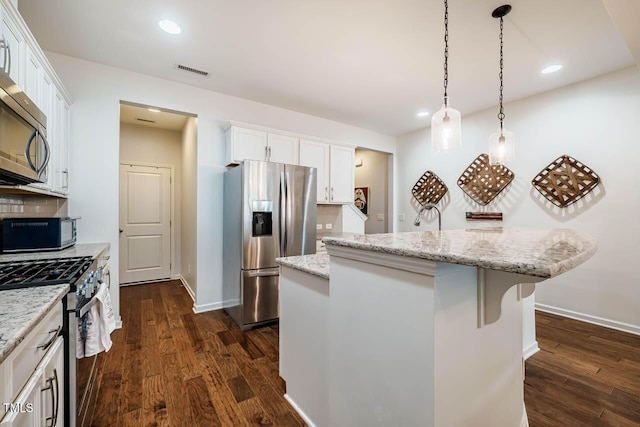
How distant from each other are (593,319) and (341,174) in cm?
344

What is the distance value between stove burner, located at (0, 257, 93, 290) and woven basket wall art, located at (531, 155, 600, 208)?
4.44 metres

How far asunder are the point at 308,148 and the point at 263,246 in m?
1.59

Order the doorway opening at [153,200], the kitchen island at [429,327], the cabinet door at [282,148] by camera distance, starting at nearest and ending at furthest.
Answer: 1. the kitchen island at [429,327]
2. the cabinet door at [282,148]
3. the doorway opening at [153,200]

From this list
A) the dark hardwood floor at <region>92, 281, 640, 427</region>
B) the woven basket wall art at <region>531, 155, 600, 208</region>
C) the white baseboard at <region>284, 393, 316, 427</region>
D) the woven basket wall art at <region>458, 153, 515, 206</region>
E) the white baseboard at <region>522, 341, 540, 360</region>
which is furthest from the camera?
the woven basket wall art at <region>458, 153, 515, 206</region>

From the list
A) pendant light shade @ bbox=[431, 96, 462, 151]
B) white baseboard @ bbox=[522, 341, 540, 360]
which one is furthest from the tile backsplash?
white baseboard @ bbox=[522, 341, 540, 360]

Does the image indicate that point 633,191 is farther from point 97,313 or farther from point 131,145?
point 131,145

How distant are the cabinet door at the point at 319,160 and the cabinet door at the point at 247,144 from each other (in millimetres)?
591

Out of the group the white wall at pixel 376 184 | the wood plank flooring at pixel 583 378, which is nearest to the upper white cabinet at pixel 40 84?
the wood plank flooring at pixel 583 378

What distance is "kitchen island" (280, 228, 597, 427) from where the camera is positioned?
869mm

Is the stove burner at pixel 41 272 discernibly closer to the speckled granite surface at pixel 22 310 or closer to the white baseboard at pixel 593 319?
the speckled granite surface at pixel 22 310

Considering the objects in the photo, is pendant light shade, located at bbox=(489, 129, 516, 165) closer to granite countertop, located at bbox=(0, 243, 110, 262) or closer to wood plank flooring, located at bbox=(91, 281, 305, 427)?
wood plank flooring, located at bbox=(91, 281, 305, 427)

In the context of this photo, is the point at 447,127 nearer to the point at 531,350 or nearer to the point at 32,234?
the point at 531,350

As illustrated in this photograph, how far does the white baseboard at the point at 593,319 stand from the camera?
2.81m

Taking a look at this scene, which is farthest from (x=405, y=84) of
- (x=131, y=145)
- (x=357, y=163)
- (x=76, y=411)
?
(x=131, y=145)
